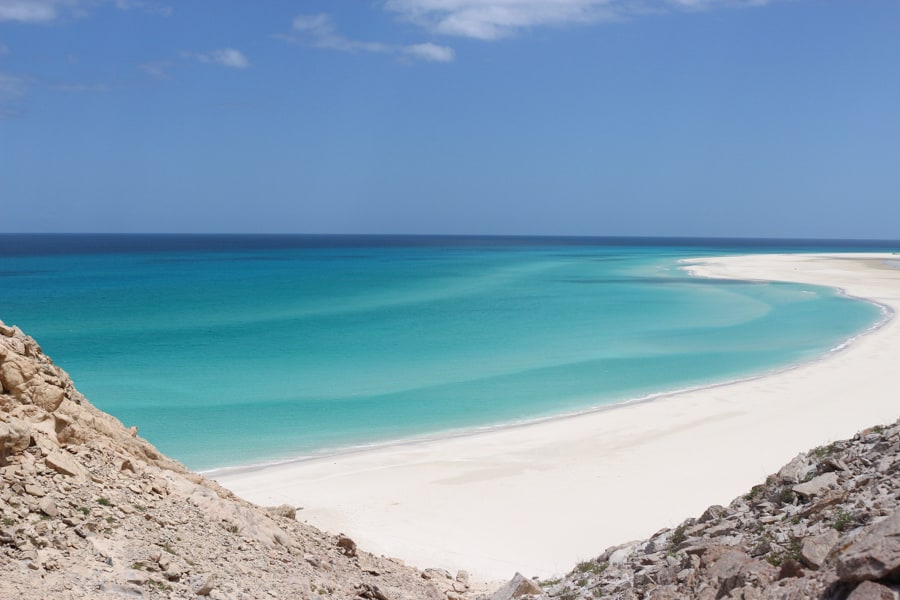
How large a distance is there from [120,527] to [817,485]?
24.7 feet

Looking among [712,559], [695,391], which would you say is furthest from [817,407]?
[712,559]

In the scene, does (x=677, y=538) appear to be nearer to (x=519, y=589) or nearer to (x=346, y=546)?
(x=519, y=589)

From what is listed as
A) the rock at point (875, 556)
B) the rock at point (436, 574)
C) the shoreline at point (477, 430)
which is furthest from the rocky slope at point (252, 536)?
the shoreline at point (477, 430)

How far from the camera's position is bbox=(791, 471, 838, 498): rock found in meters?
8.15

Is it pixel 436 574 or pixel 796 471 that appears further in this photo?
pixel 436 574

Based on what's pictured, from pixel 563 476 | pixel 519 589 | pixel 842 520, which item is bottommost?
pixel 563 476

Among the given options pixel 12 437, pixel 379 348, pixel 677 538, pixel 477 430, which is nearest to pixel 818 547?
pixel 677 538

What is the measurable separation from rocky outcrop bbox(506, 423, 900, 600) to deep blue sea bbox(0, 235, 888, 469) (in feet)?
43.7

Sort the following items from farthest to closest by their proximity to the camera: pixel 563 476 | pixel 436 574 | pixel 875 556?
pixel 563 476
pixel 436 574
pixel 875 556

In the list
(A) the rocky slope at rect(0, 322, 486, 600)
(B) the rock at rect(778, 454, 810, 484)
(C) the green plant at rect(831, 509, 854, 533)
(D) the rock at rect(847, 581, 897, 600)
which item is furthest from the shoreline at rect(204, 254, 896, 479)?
(D) the rock at rect(847, 581, 897, 600)

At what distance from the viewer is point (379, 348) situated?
38.1 m

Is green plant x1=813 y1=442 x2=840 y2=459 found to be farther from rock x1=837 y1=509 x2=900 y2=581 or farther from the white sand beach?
the white sand beach

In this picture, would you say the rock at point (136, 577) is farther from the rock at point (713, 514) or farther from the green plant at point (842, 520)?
the green plant at point (842, 520)

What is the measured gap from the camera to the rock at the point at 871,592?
520 centimetres
